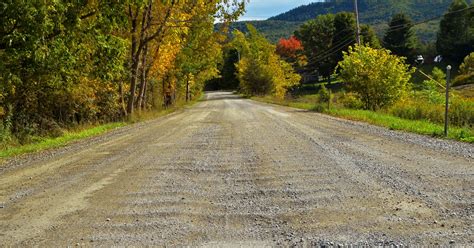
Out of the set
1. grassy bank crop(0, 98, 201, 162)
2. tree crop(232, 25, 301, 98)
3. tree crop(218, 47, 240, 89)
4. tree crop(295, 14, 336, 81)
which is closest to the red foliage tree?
tree crop(295, 14, 336, 81)

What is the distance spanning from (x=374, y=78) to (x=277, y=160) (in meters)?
16.4

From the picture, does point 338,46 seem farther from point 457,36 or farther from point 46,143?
point 46,143

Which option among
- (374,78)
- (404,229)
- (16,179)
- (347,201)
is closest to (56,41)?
(16,179)

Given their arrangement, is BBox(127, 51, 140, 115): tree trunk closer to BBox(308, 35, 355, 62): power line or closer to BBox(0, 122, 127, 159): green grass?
BBox(0, 122, 127, 159): green grass

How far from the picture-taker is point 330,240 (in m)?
3.91

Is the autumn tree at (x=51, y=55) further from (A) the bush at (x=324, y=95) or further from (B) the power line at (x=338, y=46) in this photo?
(B) the power line at (x=338, y=46)

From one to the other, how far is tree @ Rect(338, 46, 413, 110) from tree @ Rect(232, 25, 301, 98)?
3445cm

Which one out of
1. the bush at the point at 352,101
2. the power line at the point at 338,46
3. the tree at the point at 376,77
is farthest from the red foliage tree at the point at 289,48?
the tree at the point at 376,77

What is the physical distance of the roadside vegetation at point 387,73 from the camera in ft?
55.2

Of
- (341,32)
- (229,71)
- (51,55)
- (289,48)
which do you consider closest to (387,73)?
(51,55)

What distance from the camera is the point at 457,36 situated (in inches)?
2968

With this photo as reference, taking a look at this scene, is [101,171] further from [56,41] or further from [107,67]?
[107,67]

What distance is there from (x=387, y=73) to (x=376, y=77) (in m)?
0.57

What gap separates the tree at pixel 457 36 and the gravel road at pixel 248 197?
7387 centimetres
